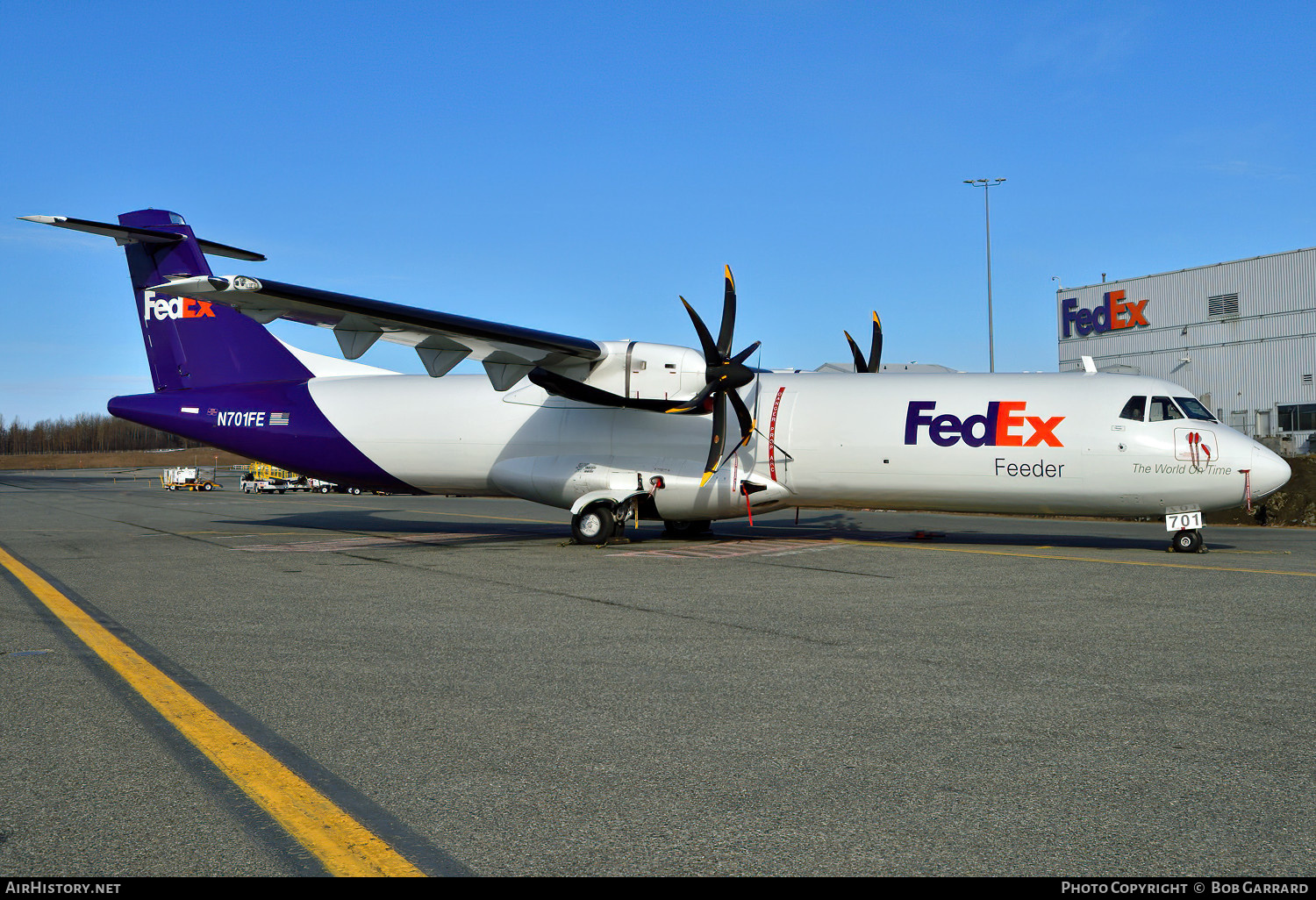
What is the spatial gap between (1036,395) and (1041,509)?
194cm

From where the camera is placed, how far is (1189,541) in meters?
15.9

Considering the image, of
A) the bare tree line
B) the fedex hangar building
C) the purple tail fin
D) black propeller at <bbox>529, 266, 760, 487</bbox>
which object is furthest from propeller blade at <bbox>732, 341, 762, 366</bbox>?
the bare tree line

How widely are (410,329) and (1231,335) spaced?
42.5 metres

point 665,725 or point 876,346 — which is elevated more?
point 876,346

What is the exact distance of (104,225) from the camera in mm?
18109

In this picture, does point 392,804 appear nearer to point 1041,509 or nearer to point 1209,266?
point 1041,509

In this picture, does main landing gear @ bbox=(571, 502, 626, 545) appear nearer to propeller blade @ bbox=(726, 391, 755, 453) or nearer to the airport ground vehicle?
propeller blade @ bbox=(726, 391, 755, 453)

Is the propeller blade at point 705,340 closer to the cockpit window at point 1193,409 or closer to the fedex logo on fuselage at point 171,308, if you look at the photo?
the cockpit window at point 1193,409

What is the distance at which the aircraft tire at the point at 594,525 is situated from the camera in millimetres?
18047

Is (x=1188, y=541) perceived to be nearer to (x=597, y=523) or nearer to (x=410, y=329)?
(x=597, y=523)

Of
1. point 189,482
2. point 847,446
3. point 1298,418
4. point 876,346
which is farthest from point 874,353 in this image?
point 189,482

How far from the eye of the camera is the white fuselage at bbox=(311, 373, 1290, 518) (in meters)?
15.8

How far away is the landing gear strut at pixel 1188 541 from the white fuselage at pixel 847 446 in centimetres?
52

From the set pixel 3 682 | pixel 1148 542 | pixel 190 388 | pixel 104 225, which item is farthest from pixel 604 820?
pixel 190 388
